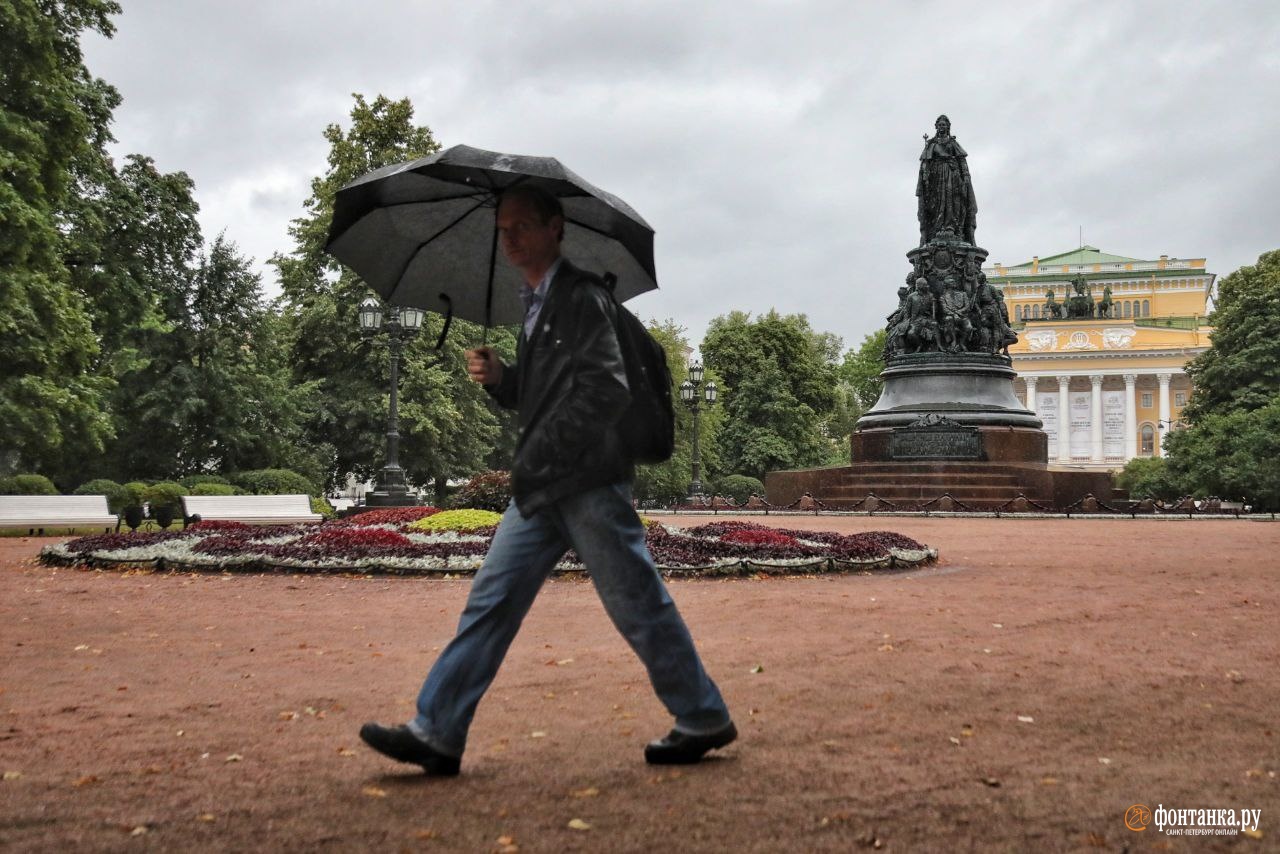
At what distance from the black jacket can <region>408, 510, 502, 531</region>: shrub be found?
12.3 meters

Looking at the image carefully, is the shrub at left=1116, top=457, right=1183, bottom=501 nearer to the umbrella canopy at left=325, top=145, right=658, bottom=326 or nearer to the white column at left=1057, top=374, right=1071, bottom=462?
the umbrella canopy at left=325, top=145, right=658, bottom=326

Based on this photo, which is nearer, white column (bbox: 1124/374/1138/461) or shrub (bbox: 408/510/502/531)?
shrub (bbox: 408/510/502/531)

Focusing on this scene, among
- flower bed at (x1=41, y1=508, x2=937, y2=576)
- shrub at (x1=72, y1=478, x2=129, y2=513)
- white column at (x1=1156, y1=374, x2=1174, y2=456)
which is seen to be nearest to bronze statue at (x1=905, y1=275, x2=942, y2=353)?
flower bed at (x1=41, y1=508, x2=937, y2=576)

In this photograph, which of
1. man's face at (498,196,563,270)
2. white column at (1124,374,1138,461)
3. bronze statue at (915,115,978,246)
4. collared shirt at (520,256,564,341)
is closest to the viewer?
collared shirt at (520,256,564,341)

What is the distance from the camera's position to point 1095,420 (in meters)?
95.8

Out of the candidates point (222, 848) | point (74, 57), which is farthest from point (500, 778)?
point (74, 57)

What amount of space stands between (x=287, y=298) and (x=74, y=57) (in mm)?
13458

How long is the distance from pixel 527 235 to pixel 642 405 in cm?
74

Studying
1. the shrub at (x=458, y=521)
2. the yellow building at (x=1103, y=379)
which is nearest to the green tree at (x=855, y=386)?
the yellow building at (x=1103, y=379)

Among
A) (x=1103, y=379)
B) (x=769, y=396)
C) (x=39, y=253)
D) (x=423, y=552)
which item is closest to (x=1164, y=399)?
(x=1103, y=379)

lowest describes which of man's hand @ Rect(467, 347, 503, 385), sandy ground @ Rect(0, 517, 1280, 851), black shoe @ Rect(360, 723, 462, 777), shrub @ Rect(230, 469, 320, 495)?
sandy ground @ Rect(0, 517, 1280, 851)

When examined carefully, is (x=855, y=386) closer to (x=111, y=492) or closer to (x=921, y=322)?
(x=921, y=322)

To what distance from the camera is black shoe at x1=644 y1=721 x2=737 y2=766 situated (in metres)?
4.14

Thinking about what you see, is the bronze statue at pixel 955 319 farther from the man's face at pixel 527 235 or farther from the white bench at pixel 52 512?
the man's face at pixel 527 235
